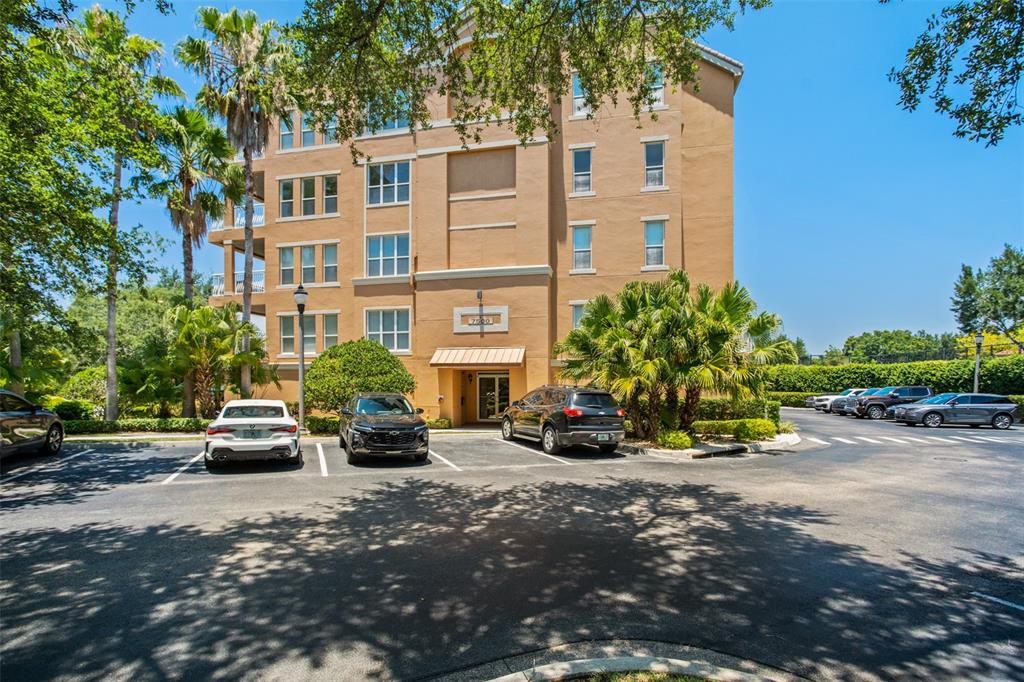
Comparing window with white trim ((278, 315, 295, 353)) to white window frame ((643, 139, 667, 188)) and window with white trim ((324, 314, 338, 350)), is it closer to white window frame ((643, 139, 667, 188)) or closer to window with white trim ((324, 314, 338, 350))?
window with white trim ((324, 314, 338, 350))

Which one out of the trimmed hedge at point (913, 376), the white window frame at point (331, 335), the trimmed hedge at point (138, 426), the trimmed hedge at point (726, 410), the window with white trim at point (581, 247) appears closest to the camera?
the trimmed hedge at point (138, 426)

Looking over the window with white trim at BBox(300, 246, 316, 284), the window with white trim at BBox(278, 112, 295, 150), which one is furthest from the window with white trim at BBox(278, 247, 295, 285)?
the window with white trim at BBox(278, 112, 295, 150)

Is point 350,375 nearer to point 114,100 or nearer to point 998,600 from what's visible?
point 114,100

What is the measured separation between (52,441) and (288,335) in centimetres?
1195

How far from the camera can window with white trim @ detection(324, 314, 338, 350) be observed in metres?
24.5

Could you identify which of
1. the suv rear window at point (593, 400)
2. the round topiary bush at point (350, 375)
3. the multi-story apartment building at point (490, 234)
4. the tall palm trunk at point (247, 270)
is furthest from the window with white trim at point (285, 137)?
the suv rear window at point (593, 400)

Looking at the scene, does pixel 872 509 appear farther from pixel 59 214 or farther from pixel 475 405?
pixel 475 405

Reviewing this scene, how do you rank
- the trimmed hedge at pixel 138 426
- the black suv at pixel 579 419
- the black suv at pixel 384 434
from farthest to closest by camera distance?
the trimmed hedge at pixel 138 426 → the black suv at pixel 579 419 → the black suv at pixel 384 434

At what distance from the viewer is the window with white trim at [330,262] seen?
81.2 ft

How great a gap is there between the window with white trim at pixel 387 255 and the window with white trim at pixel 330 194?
255cm

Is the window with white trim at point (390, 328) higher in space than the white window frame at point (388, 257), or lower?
lower

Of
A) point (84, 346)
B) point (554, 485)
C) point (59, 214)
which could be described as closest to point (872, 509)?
point (554, 485)

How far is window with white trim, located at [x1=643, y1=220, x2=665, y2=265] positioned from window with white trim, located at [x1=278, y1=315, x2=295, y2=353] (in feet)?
54.7

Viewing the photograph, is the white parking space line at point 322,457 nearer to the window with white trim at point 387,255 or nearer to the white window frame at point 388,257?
the white window frame at point 388,257
